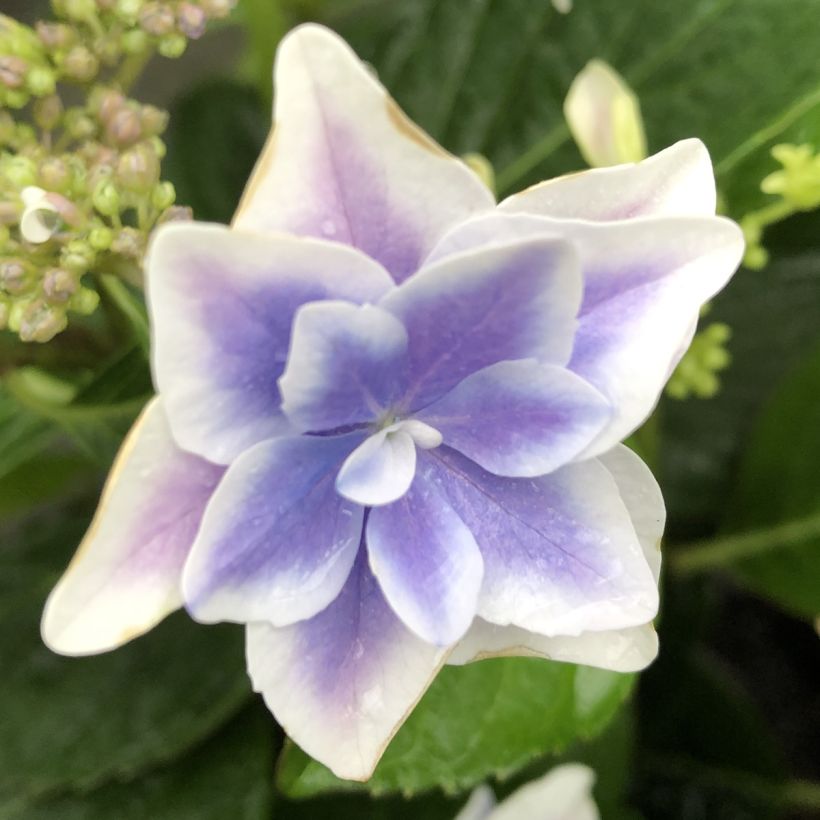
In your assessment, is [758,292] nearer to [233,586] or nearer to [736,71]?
[736,71]

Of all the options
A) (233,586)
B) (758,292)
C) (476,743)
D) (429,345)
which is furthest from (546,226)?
(758,292)

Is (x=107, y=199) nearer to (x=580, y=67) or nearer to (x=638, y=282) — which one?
(x=638, y=282)

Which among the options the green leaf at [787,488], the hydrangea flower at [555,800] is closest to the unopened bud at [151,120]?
the hydrangea flower at [555,800]

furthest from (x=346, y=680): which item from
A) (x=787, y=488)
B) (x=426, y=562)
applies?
(x=787, y=488)

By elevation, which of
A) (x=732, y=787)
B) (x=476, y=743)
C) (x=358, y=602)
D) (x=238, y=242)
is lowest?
(x=732, y=787)

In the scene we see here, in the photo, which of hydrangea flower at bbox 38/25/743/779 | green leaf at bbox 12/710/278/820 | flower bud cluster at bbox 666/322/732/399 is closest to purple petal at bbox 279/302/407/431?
hydrangea flower at bbox 38/25/743/779

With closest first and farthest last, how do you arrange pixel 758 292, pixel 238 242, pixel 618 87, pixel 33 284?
pixel 238 242 < pixel 33 284 < pixel 618 87 < pixel 758 292
